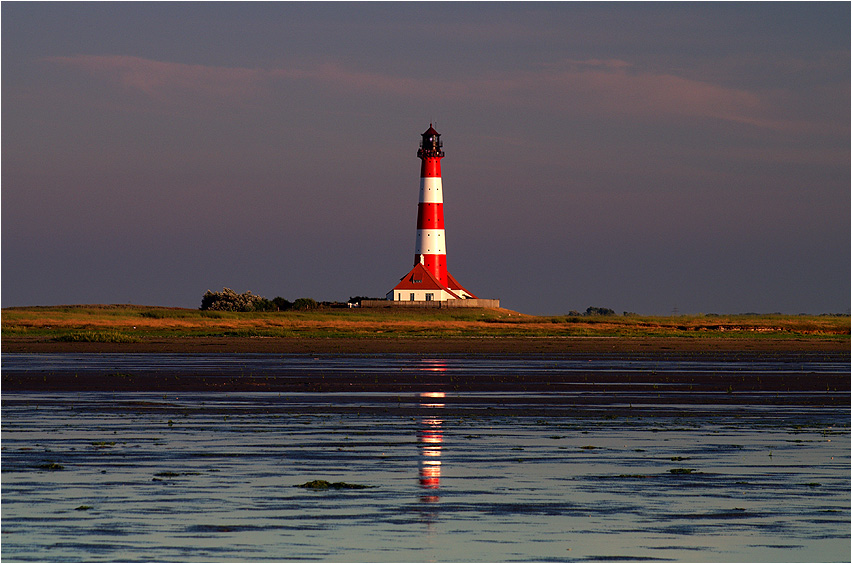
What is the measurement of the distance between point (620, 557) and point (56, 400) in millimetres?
18918

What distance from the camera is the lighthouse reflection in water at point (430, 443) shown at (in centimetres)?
1518

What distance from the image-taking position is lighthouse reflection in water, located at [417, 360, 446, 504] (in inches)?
598

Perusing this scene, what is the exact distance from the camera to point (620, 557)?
11422mm

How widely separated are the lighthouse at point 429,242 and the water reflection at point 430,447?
245 ft

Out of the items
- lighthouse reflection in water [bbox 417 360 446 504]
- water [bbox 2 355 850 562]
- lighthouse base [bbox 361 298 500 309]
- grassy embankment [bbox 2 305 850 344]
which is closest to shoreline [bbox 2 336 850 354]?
grassy embankment [bbox 2 305 850 344]

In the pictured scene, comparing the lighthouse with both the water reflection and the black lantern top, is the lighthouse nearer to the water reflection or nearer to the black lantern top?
the black lantern top

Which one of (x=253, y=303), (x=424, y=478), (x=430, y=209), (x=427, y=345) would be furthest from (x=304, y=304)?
(x=424, y=478)

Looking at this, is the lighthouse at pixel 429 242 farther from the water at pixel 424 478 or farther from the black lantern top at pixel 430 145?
the water at pixel 424 478

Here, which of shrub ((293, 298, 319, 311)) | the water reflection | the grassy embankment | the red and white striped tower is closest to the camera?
the water reflection

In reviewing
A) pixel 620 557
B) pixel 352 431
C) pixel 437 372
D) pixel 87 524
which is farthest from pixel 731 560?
pixel 437 372

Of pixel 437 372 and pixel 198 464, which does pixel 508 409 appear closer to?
pixel 198 464

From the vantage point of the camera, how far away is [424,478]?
1591 centimetres

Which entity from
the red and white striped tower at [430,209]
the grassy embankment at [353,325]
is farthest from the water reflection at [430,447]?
the red and white striped tower at [430,209]

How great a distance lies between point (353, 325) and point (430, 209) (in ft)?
54.8
